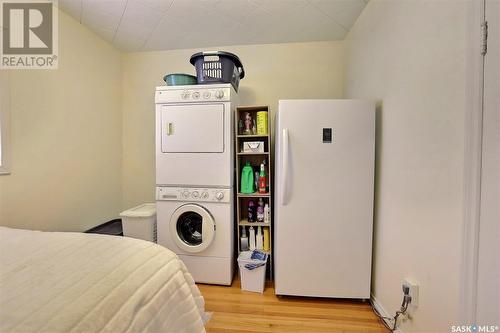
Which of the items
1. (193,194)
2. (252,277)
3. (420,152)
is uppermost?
(420,152)

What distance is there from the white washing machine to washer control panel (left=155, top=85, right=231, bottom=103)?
0.80m

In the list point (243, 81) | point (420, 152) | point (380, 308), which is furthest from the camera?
point (243, 81)

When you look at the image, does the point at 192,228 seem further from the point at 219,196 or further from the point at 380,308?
the point at 380,308

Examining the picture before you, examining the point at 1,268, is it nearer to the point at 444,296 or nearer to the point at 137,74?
the point at 444,296

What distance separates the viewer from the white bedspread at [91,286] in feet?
1.82

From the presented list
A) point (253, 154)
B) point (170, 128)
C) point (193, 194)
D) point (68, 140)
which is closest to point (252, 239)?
point (193, 194)

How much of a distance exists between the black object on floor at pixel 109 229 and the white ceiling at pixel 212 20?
81.1 inches

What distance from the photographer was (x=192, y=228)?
6.77ft

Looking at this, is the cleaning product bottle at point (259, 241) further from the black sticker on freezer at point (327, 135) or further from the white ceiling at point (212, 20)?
the white ceiling at point (212, 20)

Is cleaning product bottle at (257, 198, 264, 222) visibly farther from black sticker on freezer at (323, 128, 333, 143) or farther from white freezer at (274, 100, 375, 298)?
black sticker on freezer at (323, 128, 333, 143)

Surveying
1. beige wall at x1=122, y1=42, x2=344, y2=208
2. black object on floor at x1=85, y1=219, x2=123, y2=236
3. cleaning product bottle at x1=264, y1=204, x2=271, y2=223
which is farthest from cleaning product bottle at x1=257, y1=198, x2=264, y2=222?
black object on floor at x1=85, y1=219, x2=123, y2=236

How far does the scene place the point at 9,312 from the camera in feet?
1.77

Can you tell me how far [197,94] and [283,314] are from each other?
75.5 inches

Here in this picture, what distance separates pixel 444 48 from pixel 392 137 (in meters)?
0.56
